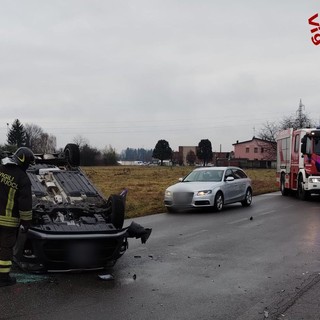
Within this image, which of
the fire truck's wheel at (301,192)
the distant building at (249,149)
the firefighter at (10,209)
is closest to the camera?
the firefighter at (10,209)

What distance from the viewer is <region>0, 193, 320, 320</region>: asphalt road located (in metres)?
5.02

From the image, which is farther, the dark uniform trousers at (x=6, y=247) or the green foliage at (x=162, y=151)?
the green foliage at (x=162, y=151)

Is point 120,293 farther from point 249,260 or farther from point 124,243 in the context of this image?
point 249,260

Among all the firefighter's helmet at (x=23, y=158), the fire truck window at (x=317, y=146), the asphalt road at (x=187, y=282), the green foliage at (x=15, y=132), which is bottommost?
the asphalt road at (x=187, y=282)

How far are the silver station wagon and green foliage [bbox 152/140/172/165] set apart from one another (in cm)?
10824

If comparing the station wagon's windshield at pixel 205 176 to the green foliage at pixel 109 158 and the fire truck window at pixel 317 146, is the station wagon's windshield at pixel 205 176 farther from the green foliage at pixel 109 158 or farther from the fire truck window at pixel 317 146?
the green foliage at pixel 109 158

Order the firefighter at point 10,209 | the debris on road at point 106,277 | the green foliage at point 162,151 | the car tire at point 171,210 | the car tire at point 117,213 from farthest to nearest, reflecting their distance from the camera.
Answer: the green foliage at point 162,151 → the car tire at point 171,210 → the car tire at point 117,213 → the debris on road at point 106,277 → the firefighter at point 10,209

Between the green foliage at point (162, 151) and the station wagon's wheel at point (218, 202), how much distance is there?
109699 millimetres

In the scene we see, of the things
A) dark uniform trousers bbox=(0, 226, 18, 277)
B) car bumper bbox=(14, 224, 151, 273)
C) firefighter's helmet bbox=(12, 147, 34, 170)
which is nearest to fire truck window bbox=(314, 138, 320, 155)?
car bumper bbox=(14, 224, 151, 273)

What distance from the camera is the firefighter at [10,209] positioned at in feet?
19.5

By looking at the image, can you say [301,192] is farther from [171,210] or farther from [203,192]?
[171,210]

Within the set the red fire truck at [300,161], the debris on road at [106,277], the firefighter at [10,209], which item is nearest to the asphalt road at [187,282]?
the debris on road at [106,277]

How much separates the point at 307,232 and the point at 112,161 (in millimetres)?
94747

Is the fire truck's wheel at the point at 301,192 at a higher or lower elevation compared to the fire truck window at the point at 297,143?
lower
